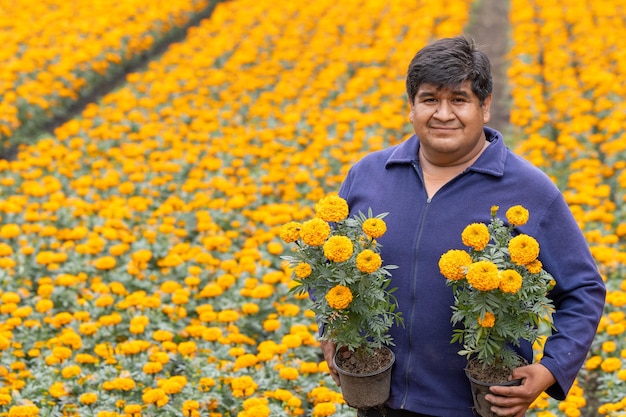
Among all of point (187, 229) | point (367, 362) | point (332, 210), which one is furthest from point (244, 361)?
point (187, 229)

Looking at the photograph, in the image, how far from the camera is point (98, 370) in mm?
4055

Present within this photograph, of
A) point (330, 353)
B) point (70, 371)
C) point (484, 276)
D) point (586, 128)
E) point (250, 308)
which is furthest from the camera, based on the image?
point (586, 128)

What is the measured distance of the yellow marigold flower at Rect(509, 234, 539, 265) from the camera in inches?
80.0

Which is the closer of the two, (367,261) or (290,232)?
(367,261)

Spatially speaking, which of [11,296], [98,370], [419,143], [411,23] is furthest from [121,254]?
[411,23]

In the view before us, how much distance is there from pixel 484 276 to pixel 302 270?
21.3 inches

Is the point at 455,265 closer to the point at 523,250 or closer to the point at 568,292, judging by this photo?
the point at 523,250

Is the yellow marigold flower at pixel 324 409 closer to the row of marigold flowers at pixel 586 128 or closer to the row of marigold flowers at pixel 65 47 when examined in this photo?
the row of marigold flowers at pixel 586 128

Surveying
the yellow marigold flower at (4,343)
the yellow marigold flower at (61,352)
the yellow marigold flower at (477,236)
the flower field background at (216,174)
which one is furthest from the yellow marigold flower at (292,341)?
the yellow marigold flower at (477,236)

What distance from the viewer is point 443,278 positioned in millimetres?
2328

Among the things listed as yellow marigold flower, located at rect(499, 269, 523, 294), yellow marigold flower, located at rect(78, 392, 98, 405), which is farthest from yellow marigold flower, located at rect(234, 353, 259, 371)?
yellow marigold flower, located at rect(499, 269, 523, 294)

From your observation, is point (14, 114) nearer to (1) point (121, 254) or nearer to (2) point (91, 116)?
(2) point (91, 116)

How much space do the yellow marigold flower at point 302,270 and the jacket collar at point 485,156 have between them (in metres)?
0.53

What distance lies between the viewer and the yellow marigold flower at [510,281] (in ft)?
6.58
